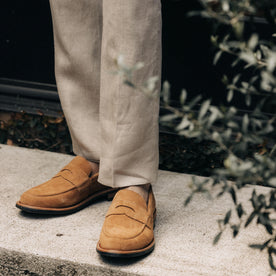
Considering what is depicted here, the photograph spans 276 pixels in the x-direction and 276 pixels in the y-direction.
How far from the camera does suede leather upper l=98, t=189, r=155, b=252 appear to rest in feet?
4.15

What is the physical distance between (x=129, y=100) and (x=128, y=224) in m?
0.38

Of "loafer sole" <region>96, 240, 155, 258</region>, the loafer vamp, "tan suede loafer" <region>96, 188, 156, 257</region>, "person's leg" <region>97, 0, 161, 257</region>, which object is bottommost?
the loafer vamp

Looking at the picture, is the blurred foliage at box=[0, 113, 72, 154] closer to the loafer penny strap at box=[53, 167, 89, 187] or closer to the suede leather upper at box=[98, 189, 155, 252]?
the loafer penny strap at box=[53, 167, 89, 187]

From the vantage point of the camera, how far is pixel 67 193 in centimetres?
153

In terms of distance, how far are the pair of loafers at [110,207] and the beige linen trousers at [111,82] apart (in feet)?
0.26

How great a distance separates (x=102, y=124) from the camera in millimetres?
1463

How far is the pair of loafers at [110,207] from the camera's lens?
1.27 metres

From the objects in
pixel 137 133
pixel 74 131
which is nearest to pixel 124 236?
pixel 137 133

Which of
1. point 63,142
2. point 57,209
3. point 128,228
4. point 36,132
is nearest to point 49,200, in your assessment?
point 57,209

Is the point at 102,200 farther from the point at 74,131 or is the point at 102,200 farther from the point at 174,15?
the point at 174,15

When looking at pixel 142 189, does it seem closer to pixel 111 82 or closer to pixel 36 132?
pixel 111 82

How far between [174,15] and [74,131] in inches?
37.2

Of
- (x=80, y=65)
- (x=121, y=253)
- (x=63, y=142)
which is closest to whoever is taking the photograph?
(x=121, y=253)

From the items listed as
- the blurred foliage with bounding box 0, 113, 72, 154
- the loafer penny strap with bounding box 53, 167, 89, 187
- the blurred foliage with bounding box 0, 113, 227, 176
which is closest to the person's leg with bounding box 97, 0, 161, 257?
the loafer penny strap with bounding box 53, 167, 89, 187
